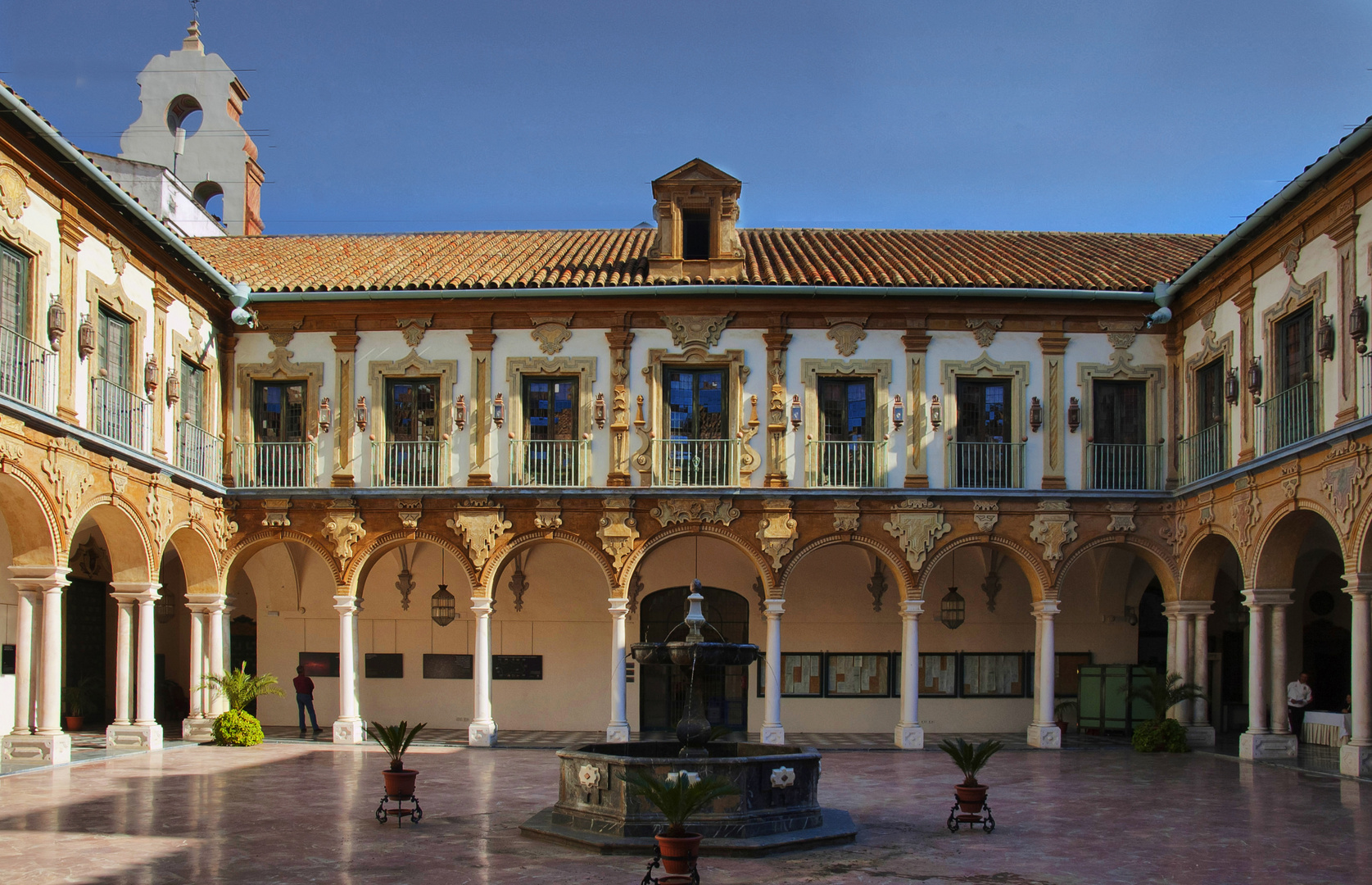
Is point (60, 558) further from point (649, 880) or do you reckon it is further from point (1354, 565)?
point (1354, 565)

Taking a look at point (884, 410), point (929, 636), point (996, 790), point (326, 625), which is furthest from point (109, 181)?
point (929, 636)

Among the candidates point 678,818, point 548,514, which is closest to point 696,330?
point 548,514

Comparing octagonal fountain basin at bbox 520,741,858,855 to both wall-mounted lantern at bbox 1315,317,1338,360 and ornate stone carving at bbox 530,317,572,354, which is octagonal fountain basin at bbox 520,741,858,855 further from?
ornate stone carving at bbox 530,317,572,354

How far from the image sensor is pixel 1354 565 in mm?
15312

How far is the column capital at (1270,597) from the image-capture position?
17656mm

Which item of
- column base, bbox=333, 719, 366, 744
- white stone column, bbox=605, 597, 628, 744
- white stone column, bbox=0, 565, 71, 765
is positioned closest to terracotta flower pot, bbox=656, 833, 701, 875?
white stone column, bbox=0, 565, 71, 765

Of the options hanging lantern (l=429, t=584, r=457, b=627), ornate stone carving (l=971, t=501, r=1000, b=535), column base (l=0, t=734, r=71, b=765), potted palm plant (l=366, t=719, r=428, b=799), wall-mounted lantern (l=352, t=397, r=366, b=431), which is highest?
wall-mounted lantern (l=352, t=397, r=366, b=431)

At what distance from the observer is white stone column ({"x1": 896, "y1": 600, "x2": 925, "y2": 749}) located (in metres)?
20.3

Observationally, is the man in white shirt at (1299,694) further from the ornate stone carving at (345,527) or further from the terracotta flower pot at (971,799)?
the ornate stone carving at (345,527)

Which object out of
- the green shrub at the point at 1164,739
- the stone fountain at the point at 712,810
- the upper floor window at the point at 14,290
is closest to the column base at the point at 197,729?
the upper floor window at the point at 14,290

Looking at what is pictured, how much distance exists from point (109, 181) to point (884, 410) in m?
11.5

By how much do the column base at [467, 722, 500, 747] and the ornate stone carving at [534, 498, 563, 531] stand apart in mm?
3145

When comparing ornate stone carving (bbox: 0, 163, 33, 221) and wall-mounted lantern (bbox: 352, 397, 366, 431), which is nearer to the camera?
ornate stone carving (bbox: 0, 163, 33, 221)

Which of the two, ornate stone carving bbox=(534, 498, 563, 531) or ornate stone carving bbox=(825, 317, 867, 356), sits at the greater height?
ornate stone carving bbox=(825, 317, 867, 356)
